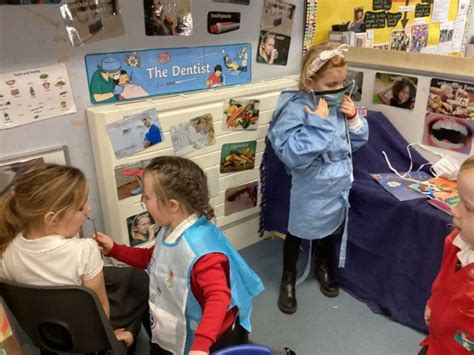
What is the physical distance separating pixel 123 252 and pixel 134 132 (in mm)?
505

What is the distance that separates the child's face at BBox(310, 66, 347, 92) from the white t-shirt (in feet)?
3.22

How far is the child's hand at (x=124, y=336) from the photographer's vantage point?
1.16m

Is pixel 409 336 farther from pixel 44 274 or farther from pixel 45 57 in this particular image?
pixel 45 57

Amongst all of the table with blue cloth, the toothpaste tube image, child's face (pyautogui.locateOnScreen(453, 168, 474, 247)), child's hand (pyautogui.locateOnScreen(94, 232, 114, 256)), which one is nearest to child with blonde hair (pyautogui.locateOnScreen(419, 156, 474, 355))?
child's face (pyautogui.locateOnScreen(453, 168, 474, 247))

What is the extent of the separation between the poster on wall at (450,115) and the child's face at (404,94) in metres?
0.10

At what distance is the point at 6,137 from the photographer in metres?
1.41

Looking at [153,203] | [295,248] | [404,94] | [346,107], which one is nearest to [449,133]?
[404,94]

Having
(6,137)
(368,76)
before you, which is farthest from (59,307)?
(368,76)

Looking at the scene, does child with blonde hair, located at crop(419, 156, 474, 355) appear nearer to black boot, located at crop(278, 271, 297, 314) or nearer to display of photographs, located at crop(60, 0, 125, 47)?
black boot, located at crop(278, 271, 297, 314)

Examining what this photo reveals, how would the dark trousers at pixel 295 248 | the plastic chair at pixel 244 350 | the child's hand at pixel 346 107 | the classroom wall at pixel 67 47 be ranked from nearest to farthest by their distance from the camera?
the plastic chair at pixel 244 350 → the classroom wall at pixel 67 47 → the child's hand at pixel 346 107 → the dark trousers at pixel 295 248

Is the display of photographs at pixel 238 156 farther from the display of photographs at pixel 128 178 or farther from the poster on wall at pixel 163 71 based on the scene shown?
the display of photographs at pixel 128 178

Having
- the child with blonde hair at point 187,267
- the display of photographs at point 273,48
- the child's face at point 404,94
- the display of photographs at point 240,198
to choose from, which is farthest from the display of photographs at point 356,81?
the child with blonde hair at point 187,267

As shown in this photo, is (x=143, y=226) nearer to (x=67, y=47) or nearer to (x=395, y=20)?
(x=67, y=47)

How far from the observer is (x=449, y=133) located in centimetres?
175
